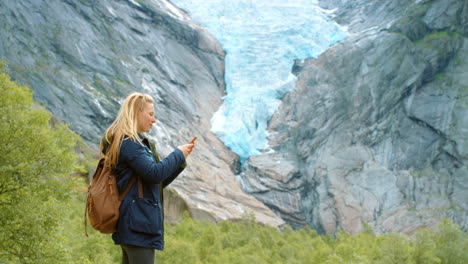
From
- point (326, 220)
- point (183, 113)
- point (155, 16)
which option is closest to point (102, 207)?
point (326, 220)

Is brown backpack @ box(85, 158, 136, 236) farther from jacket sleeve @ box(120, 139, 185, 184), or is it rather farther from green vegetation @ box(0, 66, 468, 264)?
green vegetation @ box(0, 66, 468, 264)

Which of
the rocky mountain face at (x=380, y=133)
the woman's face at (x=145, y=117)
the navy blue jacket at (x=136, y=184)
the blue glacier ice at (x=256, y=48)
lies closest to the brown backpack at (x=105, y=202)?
the navy blue jacket at (x=136, y=184)

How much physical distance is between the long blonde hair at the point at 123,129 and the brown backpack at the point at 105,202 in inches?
5.9

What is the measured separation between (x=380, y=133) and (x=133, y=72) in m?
28.0

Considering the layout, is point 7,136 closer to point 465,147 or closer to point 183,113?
point 183,113

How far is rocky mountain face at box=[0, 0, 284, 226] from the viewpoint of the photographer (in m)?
43.2

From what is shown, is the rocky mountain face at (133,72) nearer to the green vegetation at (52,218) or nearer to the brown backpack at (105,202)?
the green vegetation at (52,218)

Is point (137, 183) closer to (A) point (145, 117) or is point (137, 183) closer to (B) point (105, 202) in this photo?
(B) point (105, 202)

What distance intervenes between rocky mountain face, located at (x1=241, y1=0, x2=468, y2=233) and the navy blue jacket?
4407 cm

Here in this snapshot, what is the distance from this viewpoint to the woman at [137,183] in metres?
3.77

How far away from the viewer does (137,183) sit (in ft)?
12.7

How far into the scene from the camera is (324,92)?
57594 mm

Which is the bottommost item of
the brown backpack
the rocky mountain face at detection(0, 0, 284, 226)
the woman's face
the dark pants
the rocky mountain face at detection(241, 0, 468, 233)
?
the rocky mountain face at detection(0, 0, 284, 226)

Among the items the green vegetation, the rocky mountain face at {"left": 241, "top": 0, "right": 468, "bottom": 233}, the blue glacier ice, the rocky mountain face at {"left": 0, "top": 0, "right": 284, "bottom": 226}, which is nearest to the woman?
the green vegetation
